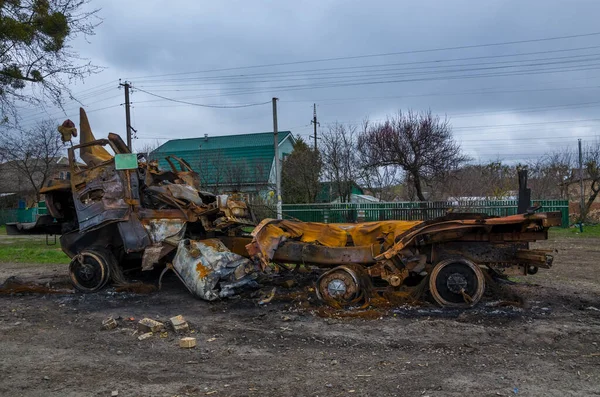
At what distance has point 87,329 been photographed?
621 cm

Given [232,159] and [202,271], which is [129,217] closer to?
[202,271]

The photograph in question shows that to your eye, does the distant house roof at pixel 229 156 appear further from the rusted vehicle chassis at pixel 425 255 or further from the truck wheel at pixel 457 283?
the truck wheel at pixel 457 283

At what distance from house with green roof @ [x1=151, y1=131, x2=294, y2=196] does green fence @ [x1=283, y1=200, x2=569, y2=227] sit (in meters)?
3.30

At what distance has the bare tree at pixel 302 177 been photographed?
26.5 metres

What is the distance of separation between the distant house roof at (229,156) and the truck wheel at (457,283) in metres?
18.2

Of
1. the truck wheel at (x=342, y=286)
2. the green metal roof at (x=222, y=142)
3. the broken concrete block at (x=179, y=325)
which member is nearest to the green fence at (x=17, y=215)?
the green metal roof at (x=222, y=142)

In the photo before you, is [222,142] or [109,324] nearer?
[109,324]

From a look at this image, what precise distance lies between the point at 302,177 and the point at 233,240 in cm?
1865

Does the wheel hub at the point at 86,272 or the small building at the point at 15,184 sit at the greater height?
the small building at the point at 15,184

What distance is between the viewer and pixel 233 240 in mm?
8266

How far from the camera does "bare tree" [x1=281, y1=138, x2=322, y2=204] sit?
Answer: 1044 inches

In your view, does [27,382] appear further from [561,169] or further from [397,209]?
[561,169]

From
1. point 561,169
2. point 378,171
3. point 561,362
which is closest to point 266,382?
point 561,362

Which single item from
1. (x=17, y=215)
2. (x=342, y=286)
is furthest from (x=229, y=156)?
(x=342, y=286)
